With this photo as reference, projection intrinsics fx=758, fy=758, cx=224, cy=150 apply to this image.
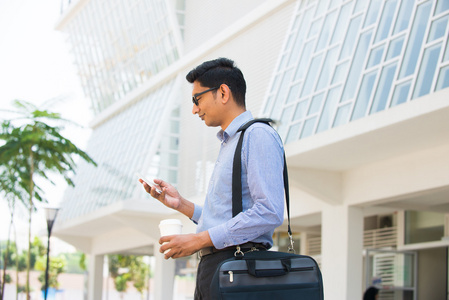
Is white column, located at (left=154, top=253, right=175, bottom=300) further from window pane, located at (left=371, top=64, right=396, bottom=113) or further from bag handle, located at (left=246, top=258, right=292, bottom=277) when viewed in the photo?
bag handle, located at (left=246, top=258, right=292, bottom=277)

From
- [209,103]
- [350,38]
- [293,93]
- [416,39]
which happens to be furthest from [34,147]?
[209,103]

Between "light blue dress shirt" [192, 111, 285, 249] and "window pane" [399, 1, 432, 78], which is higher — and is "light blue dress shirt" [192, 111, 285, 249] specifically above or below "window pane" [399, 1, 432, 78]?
below

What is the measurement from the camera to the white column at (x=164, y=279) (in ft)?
72.7

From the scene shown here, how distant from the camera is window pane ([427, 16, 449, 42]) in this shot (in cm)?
1123

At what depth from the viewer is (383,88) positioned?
39.2ft

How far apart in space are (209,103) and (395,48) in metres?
9.61

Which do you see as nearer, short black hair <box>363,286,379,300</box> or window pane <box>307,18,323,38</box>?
short black hair <box>363,286,379,300</box>

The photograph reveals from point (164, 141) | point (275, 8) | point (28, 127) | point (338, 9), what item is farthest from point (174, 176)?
point (338, 9)

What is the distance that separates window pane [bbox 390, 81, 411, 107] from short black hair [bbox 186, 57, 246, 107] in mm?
8351

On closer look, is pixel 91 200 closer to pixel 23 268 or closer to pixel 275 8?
pixel 275 8

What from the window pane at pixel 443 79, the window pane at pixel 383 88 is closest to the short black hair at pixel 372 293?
the window pane at pixel 383 88

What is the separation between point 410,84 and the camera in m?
11.2

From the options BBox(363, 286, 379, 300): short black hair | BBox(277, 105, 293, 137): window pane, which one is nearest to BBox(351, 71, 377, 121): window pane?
BBox(277, 105, 293, 137): window pane

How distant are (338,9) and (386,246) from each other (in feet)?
23.1
